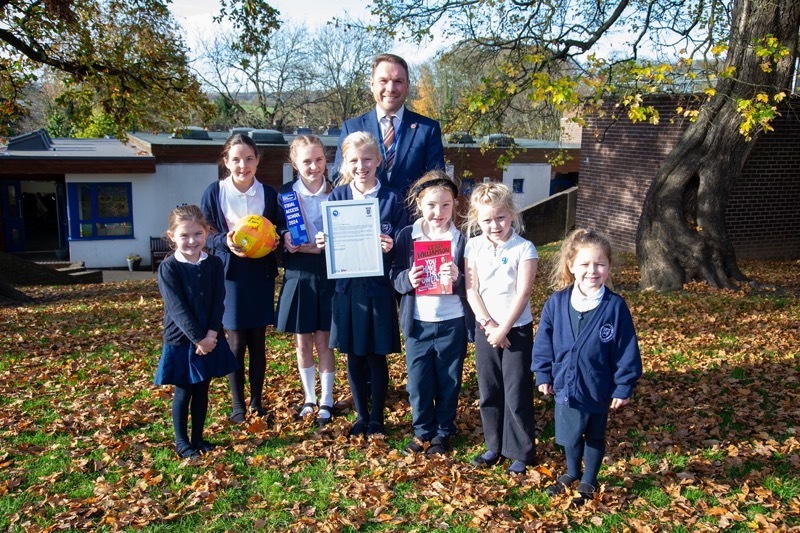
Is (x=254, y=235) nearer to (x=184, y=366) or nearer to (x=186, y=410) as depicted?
(x=184, y=366)

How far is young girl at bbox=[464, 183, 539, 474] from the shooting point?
12.5ft

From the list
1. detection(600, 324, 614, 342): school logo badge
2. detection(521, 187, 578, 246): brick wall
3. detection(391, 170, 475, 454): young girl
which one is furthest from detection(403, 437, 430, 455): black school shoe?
detection(521, 187, 578, 246): brick wall

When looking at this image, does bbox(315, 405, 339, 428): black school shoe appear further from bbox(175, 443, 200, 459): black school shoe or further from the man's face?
the man's face

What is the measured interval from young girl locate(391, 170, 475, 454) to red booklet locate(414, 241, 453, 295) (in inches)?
0.9

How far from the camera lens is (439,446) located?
14.1 ft

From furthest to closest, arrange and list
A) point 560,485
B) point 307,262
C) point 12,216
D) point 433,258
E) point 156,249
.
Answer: point 12,216 → point 156,249 → point 307,262 → point 433,258 → point 560,485

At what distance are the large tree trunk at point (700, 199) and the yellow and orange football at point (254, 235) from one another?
25.3ft

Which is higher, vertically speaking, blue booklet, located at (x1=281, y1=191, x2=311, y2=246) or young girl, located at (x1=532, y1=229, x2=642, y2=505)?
blue booklet, located at (x1=281, y1=191, x2=311, y2=246)

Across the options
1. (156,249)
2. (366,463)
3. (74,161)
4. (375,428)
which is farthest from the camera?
(156,249)

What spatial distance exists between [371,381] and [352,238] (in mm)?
1063

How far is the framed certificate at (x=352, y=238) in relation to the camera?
4086mm

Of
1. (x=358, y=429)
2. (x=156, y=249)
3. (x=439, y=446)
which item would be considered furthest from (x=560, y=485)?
(x=156, y=249)

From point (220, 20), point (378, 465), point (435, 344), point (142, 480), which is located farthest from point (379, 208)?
point (220, 20)

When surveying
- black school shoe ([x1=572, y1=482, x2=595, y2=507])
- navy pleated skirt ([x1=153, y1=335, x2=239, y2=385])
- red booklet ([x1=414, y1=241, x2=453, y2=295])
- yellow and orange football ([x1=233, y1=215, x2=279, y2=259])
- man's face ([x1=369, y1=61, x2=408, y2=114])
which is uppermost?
man's face ([x1=369, y1=61, x2=408, y2=114])
